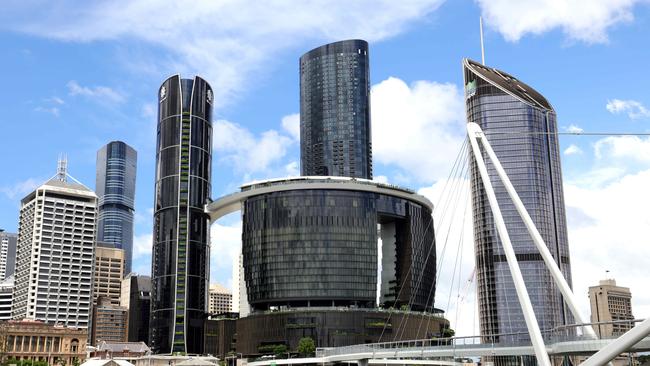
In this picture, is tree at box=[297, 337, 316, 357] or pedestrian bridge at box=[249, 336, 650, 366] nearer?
pedestrian bridge at box=[249, 336, 650, 366]

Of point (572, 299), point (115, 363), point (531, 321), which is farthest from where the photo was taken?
point (115, 363)

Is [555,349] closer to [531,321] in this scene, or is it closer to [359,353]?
[531,321]

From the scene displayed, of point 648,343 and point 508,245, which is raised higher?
point 508,245

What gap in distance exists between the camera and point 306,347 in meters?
187

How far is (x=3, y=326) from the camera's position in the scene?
186m

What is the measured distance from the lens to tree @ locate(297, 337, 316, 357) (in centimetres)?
18662

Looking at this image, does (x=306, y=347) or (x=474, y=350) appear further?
(x=306, y=347)

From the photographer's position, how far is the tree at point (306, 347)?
187 meters

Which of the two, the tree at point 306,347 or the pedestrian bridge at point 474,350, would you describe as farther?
the tree at point 306,347

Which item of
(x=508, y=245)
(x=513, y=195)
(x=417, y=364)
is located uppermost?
(x=513, y=195)

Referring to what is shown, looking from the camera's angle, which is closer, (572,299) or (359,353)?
(572,299)

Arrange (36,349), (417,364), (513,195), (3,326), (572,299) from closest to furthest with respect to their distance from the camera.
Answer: (572,299) < (513,195) < (417,364) < (3,326) < (36,349)

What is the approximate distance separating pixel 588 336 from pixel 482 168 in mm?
19164

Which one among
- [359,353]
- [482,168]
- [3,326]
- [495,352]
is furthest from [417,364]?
[3,326]
